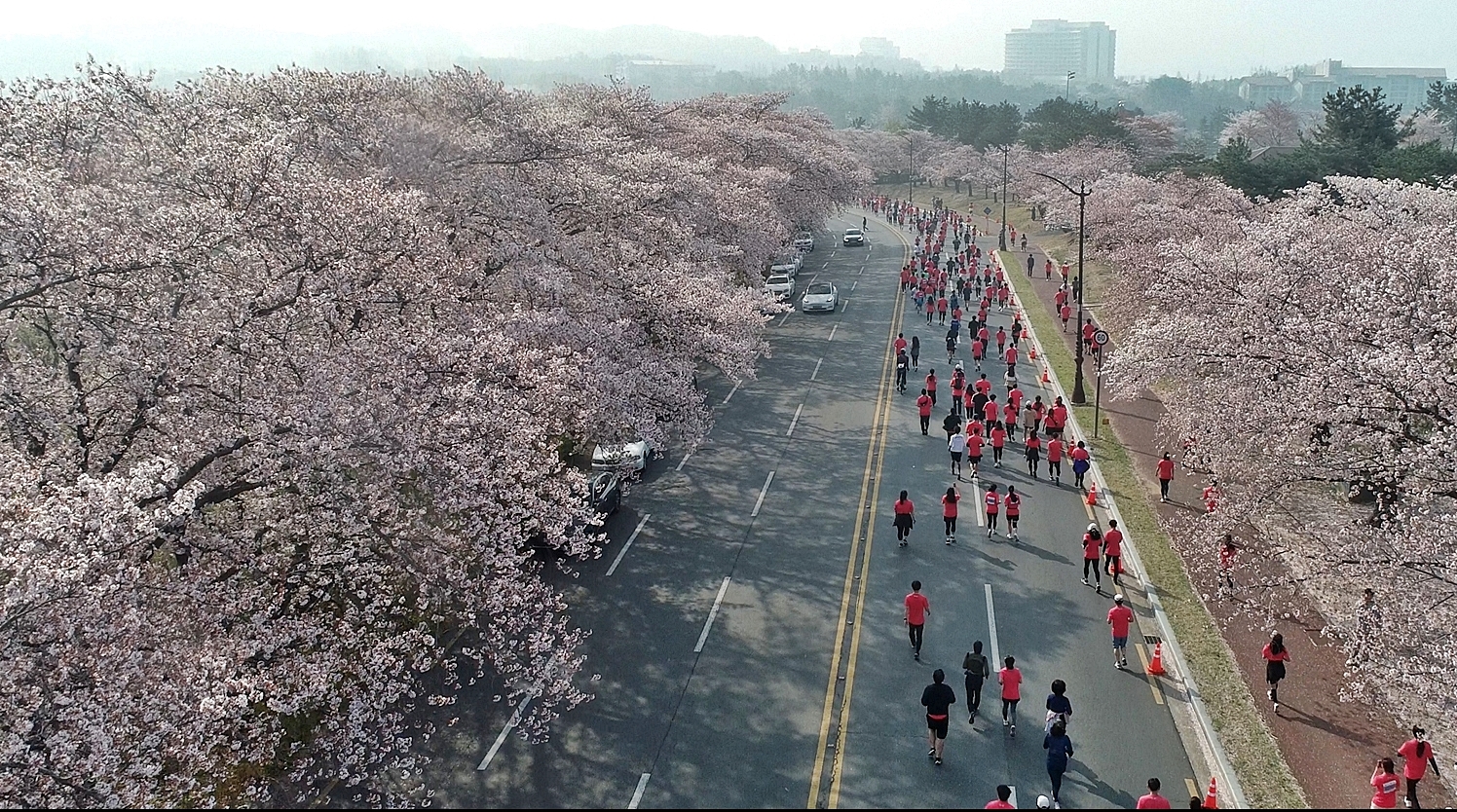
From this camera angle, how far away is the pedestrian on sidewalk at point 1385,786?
10250 mm

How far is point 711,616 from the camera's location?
623 inches

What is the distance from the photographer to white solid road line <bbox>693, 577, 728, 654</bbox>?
14.9 metres

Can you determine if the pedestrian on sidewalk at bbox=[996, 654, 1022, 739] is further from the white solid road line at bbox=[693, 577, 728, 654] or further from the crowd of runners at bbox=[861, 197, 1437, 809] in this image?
the white solid road line at bbox=[693, 577, 728, 654]

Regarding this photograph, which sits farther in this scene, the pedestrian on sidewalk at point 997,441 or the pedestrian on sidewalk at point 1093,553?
the pedestrian on sidewalk at point 997,441

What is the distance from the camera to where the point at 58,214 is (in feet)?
34.1

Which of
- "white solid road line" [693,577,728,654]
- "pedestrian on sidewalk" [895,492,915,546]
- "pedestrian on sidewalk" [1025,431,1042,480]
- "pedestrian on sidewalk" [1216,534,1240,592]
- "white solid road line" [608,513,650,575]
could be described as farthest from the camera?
"pedestrian on sidewalk" [1025,431,1042,480]

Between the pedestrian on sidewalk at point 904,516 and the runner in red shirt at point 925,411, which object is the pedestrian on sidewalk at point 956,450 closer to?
the runner in red shirt at point 925,411

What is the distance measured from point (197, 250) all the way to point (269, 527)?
3.62 metres

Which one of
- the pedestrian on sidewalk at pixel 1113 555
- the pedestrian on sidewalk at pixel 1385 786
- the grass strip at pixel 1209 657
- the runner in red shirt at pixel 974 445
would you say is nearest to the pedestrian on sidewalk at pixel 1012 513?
the pedestrian on sidewalk at pixel 1113 555

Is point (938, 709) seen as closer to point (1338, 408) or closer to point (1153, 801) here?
point (1153, 801)

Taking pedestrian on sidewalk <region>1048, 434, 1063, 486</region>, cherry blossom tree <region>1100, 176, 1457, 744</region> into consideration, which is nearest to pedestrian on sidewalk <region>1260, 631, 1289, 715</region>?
cherry blossom tree <region>1100, 176, 1457, 744</region>

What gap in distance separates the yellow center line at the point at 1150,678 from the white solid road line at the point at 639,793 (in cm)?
711

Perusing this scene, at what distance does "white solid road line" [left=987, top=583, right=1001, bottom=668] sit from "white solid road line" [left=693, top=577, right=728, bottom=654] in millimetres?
4505

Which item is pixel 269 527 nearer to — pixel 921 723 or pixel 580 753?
pixel 580 753
